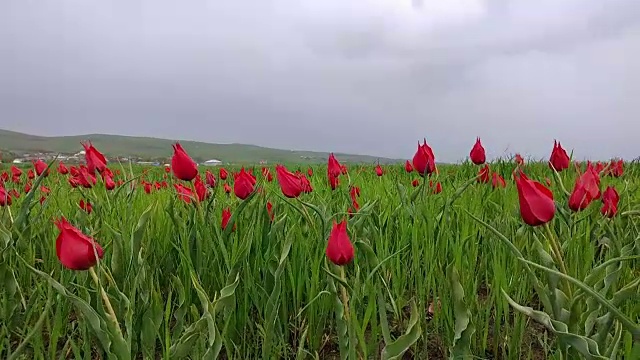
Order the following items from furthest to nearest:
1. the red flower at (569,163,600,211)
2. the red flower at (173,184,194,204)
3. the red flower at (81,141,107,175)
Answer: the red flower at (81,141,107,175)
the red flower at (173,184,194,204)
the red flower at (569,163,600,211)

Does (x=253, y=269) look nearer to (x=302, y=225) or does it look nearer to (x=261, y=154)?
(x=302, y=225)

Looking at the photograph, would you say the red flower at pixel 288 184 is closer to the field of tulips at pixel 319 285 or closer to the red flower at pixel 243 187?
the field of tulips at pixel 319 285

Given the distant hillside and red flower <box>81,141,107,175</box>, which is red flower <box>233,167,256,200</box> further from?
the distant hillside

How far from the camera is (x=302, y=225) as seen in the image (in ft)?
7.84

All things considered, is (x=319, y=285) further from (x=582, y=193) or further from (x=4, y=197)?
(x=4, y=197)

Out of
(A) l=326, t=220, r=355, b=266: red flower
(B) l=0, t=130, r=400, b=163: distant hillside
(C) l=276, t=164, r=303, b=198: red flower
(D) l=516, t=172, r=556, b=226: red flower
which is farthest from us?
(B) l=0, t=130, r=400, b=163: distant hillside

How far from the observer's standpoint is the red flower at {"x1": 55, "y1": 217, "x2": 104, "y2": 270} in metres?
1.16

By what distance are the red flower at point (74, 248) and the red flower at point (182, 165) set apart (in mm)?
785

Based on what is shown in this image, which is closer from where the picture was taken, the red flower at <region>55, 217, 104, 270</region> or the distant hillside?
the red flower at <region>55, 217, 104, 270</region>

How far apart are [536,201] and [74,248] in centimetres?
106

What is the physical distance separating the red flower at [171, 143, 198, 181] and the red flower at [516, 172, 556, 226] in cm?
125

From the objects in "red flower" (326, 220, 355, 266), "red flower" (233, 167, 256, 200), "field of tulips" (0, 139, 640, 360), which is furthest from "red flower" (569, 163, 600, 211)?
"red flower" (233, 167, 256, 200)

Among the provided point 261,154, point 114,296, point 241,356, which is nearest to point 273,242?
point 241,356

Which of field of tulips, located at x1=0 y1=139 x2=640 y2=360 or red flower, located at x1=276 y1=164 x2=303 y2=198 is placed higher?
red flower, located at x1=276 y1=164 x2=303 y2=198
